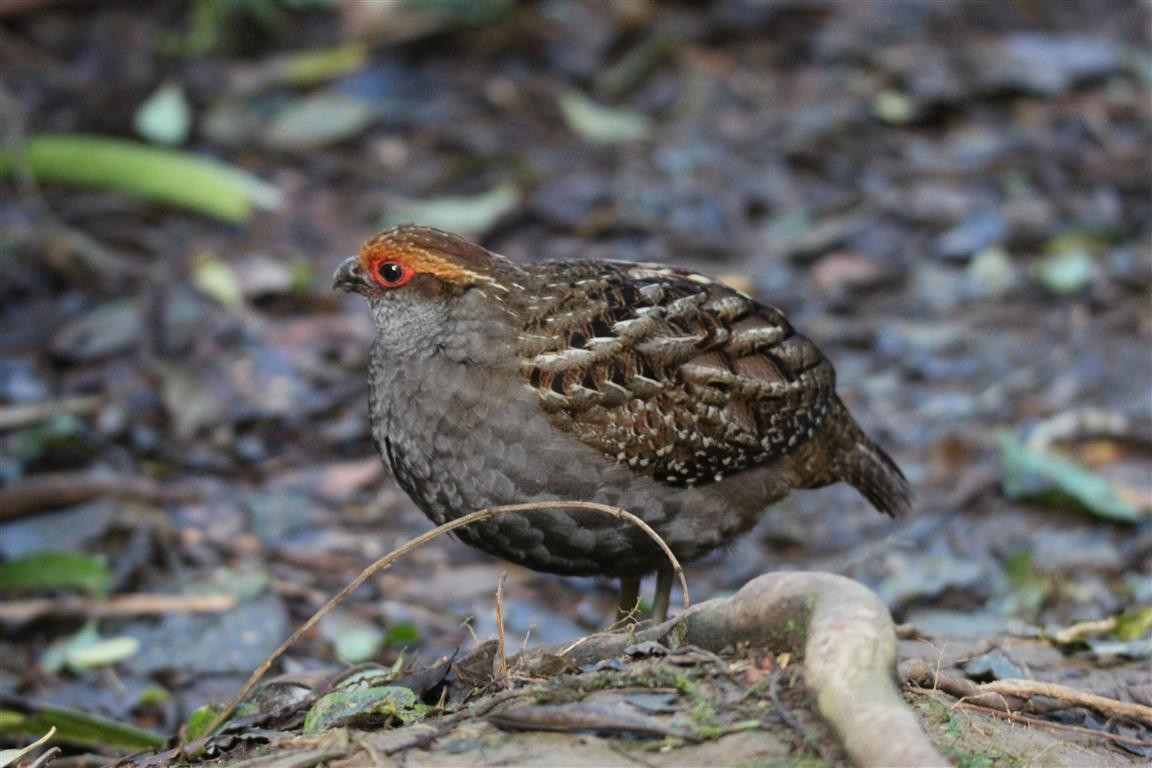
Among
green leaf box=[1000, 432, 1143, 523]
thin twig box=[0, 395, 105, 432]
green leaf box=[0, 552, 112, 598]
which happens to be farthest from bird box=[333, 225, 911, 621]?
thin twig box=[0, 395, 105, 432]

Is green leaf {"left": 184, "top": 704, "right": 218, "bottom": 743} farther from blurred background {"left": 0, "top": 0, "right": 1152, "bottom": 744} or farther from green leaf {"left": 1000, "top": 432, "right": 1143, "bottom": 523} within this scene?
green leaf {"left": 1000, "top": 432, "right": 1143, "bottom": 523}

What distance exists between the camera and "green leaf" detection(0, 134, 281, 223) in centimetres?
865

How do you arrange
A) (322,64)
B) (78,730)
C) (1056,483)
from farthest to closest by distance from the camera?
(322,64) → (1056,483) → (78,730)

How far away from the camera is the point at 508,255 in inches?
351

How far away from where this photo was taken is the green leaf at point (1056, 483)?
6.67 meters

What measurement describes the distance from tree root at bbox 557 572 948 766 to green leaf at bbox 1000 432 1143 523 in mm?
3292

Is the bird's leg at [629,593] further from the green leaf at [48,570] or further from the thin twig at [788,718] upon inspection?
the green leaf at [48,570]

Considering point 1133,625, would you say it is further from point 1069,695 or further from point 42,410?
point 42,410

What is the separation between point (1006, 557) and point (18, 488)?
13.8ft

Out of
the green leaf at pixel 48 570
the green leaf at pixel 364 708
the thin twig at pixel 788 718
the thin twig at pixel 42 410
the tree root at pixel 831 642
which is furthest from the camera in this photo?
the thin twig at pixel 42 410

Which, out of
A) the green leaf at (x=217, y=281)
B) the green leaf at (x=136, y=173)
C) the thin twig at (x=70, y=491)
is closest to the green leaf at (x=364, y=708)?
the thin twig at (x=70, y=491)

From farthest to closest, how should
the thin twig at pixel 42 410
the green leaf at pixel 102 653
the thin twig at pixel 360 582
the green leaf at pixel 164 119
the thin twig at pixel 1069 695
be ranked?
the green leaf at pixel 164 119 → the thin twig at pixel 42 410 → the green leaf at pixel 102 653 → the thin twig at pixel 1069 695 → the thin twig at pixel 360 582

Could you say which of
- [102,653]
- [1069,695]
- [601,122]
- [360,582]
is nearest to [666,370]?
[360,582]

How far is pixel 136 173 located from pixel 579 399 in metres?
4.70
